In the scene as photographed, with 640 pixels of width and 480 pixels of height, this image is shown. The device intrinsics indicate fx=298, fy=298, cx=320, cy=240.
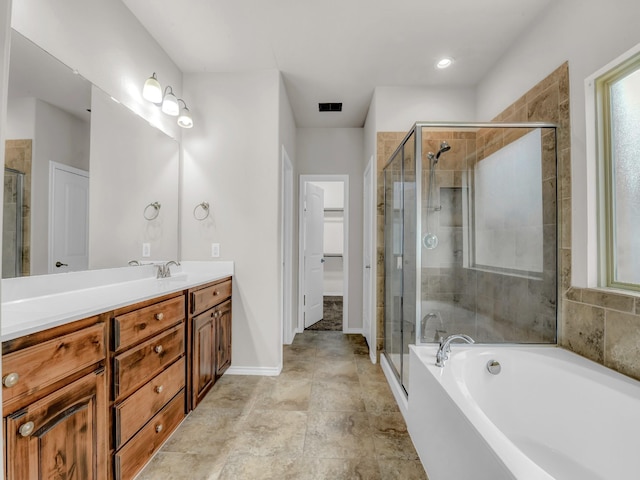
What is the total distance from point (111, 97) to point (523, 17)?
2710mm

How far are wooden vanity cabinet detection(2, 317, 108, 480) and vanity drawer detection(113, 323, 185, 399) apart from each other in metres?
0.08

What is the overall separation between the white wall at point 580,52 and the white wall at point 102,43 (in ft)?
8.88

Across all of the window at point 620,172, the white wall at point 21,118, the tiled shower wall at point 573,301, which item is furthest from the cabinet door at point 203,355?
the window at point 620,172

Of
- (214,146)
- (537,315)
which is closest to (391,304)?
(537,315)

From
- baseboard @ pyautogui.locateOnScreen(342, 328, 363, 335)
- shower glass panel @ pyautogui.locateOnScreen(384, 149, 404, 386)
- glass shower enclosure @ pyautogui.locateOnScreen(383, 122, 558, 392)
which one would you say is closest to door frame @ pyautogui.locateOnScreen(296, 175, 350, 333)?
baseboard @ pyautogui.locateOnScreen(342, 328, 363, 335)

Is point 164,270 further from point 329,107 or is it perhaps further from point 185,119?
point 329,107

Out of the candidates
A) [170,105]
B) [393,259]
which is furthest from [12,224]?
[393,259]

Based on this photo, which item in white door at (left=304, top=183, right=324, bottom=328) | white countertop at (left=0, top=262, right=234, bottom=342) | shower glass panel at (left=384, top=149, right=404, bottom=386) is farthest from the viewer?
white door at (left=304, top=183, right=324, bottom=328)

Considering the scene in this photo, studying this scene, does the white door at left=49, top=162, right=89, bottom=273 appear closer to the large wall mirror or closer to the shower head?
the large wall mirror

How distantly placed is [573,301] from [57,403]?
94.9 inches

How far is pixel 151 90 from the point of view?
81.8 inches

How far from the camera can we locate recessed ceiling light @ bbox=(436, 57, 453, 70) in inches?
96.6

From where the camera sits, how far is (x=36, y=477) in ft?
2.99

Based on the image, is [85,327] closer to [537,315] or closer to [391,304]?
[391,304]
